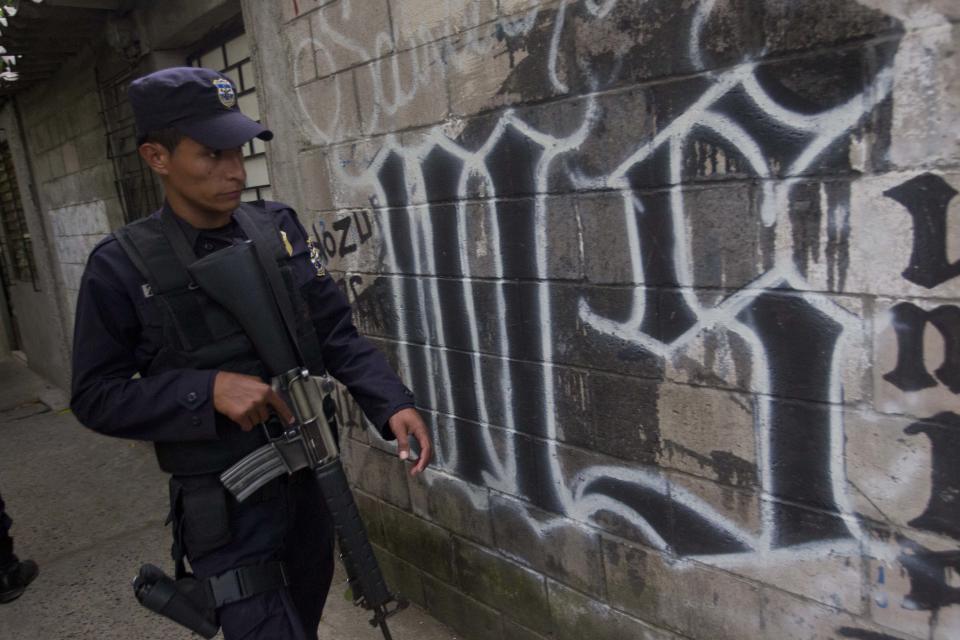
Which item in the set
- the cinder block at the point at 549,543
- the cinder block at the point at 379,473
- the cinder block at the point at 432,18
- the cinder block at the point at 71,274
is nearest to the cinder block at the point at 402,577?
the cinder block at the point at 379,473

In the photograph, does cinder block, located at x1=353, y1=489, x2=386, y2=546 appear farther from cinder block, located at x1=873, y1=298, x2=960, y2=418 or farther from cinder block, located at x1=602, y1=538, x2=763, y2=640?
cinder block, located at x1=873, y1=298, x2=960, y2=418

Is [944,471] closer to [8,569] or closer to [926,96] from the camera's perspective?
[926,96]

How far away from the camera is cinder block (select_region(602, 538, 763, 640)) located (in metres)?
1.75

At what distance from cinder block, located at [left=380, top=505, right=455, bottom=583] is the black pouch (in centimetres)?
112

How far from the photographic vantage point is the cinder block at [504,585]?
234cm

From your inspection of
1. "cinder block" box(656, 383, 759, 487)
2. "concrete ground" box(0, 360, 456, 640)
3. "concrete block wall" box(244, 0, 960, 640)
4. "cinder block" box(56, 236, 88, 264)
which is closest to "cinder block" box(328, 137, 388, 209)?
"concrete block wall" box(244, 0, 960, 640)

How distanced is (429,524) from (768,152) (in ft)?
6.20

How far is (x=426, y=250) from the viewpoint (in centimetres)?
241

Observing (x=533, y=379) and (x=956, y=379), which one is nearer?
(x=956, y=379)

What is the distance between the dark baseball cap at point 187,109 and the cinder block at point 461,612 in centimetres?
182

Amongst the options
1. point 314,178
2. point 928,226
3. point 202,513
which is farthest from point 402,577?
point 928,226

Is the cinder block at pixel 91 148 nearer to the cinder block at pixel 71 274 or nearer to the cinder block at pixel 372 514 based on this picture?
the cinder block at pixel 71 274

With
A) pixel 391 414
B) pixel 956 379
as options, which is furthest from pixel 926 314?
pixel 391 414

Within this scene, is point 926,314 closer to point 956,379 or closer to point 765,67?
point 956,379
